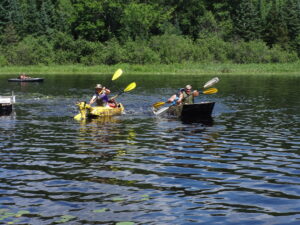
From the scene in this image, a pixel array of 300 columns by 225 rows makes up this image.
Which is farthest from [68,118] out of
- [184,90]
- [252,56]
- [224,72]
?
[252,56]

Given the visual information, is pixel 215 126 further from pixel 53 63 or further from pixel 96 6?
pixel 96 6

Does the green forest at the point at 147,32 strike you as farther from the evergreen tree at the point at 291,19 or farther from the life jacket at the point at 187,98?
the life jacket at the point at 187,98

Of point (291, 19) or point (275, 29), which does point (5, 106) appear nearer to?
point (275, 29)

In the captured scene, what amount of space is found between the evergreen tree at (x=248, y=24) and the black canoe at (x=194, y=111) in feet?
225

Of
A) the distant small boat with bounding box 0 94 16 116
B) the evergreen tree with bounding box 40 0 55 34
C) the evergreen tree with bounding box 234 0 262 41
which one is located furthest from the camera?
the evergreen tree with bounding box 40 0 55 34

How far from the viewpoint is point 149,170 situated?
12.1 meters

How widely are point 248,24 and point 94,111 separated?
233 ft

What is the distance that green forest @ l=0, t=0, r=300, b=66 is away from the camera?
76438mm

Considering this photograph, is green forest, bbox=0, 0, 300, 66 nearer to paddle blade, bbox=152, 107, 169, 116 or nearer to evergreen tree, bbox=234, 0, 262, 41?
evergreen tree, bbox=234, 0, 262, 41

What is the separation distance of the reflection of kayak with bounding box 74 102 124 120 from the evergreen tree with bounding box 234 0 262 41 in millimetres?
68075

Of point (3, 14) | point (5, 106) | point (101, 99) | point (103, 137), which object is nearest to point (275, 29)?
point (3, 14)

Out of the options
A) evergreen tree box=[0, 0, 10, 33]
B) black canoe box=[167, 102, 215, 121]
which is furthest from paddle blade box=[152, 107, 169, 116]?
evergreen tree box=[0, 0, 10, 33]

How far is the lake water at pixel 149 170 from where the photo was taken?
29.2ft

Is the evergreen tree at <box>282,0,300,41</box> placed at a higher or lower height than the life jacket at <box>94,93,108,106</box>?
higher
